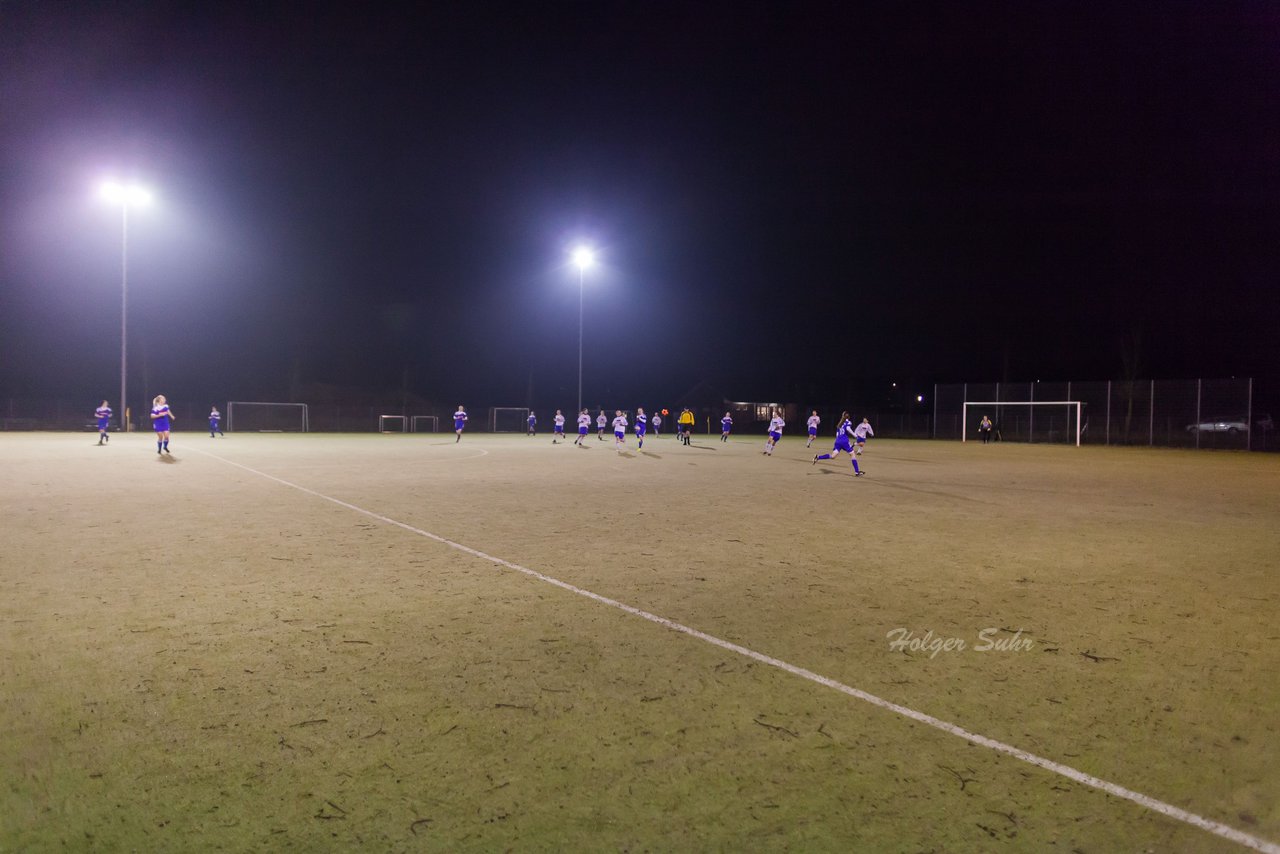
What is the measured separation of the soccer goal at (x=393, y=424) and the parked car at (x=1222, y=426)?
52947 mm

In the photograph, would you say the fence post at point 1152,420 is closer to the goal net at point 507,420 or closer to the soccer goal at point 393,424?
the goal net at point 507,420

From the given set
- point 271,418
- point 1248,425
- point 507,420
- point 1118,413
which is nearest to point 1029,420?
point 1118,413

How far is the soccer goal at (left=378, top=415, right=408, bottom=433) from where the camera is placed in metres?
56.3

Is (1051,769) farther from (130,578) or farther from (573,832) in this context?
(130,578)

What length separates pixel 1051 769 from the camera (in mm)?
3287

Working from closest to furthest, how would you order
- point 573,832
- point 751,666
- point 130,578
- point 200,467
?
point 573,832, point 751,666, point 130,578, point 200,467

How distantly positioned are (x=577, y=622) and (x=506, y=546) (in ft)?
10.5

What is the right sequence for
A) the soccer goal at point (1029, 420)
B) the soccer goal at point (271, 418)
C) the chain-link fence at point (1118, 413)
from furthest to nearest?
the soccer goal at point (271, 418) < the soccer goal at point (1029, 420) < the chain-link fence at point (1118, 413)

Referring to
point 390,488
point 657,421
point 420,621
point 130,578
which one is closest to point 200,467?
point 390,488

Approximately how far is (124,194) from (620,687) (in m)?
40.1

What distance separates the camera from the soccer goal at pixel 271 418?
2095 inches

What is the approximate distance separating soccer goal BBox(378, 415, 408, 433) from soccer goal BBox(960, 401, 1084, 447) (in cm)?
4217

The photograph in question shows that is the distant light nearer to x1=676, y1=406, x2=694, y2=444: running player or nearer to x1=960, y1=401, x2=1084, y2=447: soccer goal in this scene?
x1=676, y1=406, x2=694, y2=444: running player

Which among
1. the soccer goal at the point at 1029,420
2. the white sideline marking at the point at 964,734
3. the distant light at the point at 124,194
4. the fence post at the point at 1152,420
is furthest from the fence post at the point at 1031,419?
the distant light at the point at 124,194
